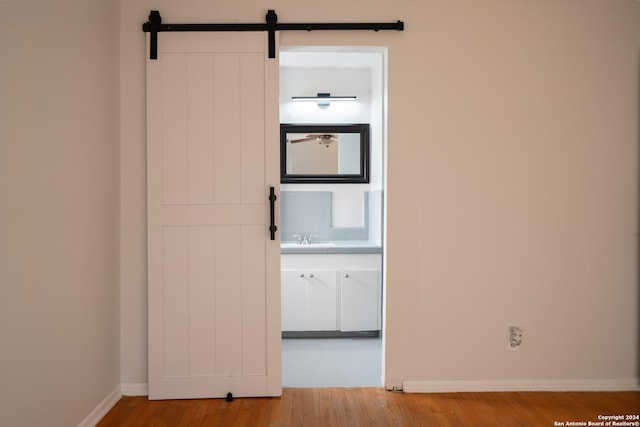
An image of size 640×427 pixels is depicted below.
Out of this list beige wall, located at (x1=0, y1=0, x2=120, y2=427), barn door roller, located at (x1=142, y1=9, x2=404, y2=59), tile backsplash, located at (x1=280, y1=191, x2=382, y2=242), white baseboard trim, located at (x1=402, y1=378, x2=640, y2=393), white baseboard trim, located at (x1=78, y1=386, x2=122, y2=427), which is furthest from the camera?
tile backsplash, located at (x1=280, y1=191, x2=382, y2=242)

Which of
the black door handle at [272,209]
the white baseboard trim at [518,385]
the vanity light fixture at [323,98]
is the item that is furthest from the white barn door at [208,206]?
the vanity light fixture at [323,98]

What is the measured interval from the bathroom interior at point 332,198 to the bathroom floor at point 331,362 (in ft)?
0.12

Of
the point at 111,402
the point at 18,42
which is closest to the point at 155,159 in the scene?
the point at 18,42

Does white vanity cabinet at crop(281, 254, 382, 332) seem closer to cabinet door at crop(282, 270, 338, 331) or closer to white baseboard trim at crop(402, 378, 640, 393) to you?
cabinet door at crop(282, 270, 338, 331)

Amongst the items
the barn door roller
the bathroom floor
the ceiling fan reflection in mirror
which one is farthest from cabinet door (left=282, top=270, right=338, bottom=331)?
the barn door roller

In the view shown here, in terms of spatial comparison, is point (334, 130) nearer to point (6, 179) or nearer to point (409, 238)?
point (409, 238)

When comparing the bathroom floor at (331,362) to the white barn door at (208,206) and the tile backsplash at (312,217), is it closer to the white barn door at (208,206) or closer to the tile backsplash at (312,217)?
the white barn door at (208,206)

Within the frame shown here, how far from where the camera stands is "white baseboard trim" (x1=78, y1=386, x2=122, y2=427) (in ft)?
7.59

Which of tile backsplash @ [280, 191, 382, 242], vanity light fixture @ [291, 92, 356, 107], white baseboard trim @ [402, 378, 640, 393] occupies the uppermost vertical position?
vanity light fixture @ [291, 92, 356, 107]

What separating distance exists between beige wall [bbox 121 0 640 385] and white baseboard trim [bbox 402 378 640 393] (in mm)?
33

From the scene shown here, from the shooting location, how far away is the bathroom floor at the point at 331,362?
293cm

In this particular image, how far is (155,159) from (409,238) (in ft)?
5.06

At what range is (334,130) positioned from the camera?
13.9 ft

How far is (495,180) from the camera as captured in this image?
8.95 ft
